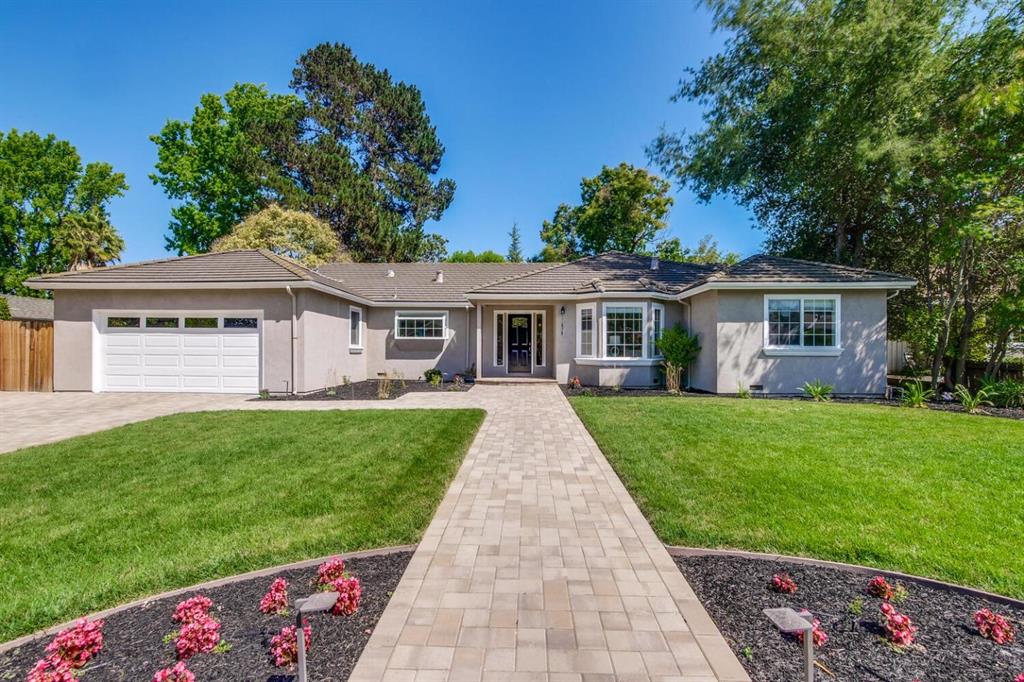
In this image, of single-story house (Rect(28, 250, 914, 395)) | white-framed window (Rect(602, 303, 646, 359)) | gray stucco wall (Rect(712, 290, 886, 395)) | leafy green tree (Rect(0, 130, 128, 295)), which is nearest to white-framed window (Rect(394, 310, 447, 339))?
single-story house (Rect(28, 250, 914, 395))

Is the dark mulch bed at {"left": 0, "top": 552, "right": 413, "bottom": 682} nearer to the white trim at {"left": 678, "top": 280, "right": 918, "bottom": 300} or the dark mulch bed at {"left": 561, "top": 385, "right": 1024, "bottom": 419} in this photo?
the dark mulch bed at {"left": 561, "top": 385, "right": 1024, "bottom": 419}

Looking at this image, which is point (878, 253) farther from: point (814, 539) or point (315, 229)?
point (315, 229)

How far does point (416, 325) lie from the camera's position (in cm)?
1706

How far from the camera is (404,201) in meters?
30.8

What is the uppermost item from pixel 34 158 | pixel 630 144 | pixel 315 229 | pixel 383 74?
pixel 383 74

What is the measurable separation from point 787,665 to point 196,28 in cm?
1995

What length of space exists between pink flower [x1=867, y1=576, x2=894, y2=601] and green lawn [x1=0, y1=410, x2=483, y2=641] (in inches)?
139

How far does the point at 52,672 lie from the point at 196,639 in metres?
0.58

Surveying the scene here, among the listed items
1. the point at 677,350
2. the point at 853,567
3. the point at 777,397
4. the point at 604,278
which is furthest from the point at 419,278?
the point at 853,567

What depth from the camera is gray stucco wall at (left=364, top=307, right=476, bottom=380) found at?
17.0m

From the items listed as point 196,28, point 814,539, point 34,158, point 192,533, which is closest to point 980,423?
point 814,539

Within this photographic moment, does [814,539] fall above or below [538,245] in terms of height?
below

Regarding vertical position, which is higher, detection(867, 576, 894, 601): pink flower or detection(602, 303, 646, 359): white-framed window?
detection(602, 303, 646, 359): white-framed window

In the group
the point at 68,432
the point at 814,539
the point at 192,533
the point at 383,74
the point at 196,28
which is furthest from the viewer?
the point at 383,74
